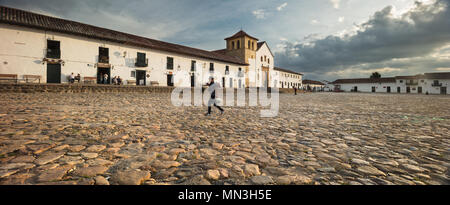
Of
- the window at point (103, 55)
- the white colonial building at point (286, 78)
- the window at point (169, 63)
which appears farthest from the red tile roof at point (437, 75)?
the window at point (103, 55)

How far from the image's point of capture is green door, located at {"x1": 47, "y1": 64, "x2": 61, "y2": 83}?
53.1 feet

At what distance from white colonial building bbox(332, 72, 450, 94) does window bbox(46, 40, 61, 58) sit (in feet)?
243

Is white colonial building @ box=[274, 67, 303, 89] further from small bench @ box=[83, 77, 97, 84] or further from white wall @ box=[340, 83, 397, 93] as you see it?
small bench @ box=[83, 77, 97, 84]

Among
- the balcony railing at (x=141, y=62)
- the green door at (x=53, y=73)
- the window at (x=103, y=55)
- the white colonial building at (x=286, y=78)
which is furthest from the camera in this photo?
the white colonial building at (x=286, y=78)

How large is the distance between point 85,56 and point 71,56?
1072 millimetres

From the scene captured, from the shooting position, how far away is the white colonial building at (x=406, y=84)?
4828cm

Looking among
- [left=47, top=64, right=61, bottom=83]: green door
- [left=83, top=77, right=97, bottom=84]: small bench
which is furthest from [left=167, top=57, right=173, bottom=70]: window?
[left=47, top=64, right=61, bottom=83]: green door

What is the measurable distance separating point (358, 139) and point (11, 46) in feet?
75.9

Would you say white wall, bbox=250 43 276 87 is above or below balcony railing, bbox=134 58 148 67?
above

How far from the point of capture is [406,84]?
53375 millimetres

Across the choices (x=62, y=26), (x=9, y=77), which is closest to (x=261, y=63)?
(x=62, y=26)

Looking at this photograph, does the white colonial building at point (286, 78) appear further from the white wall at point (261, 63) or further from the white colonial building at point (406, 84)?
the white colonial building at point (406, 84)

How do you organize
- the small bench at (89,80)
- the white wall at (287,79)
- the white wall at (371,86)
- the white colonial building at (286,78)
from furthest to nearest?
the white wall at (371,86) → the white wall at (287,79) → the white colonial building at (286,78) → the small bench at (89,80)
